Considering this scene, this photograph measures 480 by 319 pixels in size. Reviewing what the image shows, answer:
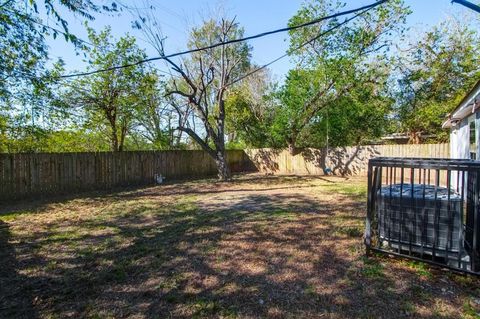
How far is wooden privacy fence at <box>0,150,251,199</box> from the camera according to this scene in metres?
7.24

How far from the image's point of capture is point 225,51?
37.9 feet

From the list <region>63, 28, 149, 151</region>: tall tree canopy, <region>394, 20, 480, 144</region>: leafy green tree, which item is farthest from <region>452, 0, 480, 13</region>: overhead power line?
<region>394, 20, 480, 144</region>: leafy green tree

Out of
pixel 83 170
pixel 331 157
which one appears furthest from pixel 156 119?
pixel 331 157

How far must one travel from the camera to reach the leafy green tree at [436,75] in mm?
12148

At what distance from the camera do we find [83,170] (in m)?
8.71

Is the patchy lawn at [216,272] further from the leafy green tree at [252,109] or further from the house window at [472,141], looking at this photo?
the leafy green tree at [252,109]

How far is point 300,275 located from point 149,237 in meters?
2.25

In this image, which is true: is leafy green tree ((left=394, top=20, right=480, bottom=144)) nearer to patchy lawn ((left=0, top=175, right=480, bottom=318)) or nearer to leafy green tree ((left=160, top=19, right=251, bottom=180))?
leafy green tree ((left=160, top=19, right=251, bottom=180))

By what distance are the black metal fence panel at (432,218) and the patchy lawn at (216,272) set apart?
0.16m

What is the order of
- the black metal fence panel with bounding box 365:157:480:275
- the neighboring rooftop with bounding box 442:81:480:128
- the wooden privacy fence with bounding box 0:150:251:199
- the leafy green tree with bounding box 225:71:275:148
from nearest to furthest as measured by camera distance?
the black metal fence panel with bounding box 365:157:480:275
the neighboring rooftop with bounding box 442:81:480:128
the wooden privacy fence with bounding box 0:150:251:199
the leafy green tree with bounding box 225:71:275:148

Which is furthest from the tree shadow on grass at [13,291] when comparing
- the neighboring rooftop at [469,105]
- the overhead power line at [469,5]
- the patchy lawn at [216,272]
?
the neighboring rooftop at [469,105]

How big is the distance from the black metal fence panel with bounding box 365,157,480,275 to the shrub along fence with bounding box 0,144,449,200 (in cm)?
810

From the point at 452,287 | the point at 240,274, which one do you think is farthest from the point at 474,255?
the point at 240,274

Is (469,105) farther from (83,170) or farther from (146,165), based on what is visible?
(83,170)
